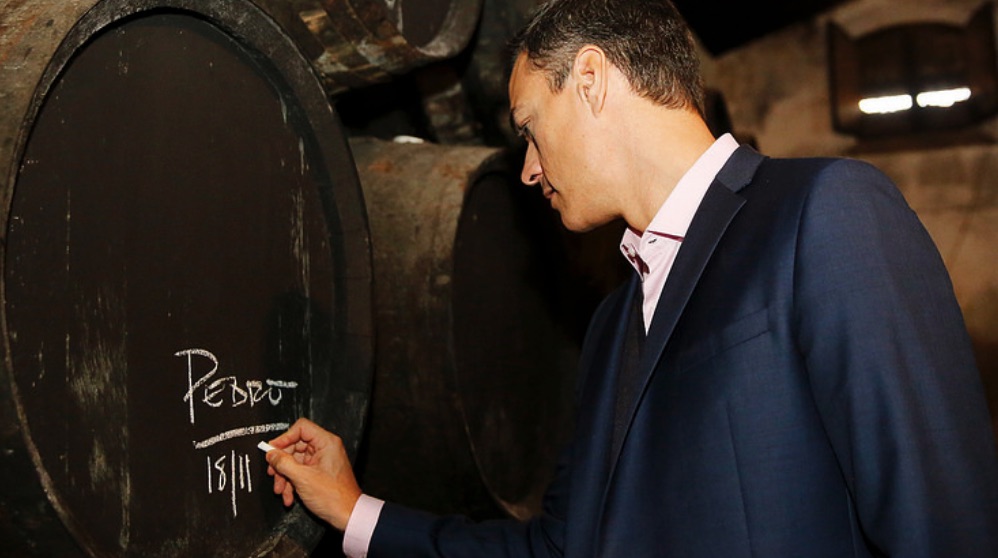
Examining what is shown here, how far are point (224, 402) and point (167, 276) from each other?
0.23 m

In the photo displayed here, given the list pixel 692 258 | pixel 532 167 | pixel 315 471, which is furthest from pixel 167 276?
pixel 692 258

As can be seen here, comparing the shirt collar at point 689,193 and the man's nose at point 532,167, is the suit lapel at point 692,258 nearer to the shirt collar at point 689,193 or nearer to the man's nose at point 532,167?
the shirt collar at point 689,193

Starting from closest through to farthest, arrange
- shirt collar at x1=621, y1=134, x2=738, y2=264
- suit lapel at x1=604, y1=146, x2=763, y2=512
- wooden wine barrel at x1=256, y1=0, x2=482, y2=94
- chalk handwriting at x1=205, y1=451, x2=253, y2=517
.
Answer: suit lapel at x1=604, y1=146, x2=763, y2=512, shirt collar at x1=621, y1=134, x2=738, y2=264, chalk handwriting at x1=205, y1=451, x2=253, y2=517, wooden wine barrel at x1=256, y1=0, x2=482, y2=94

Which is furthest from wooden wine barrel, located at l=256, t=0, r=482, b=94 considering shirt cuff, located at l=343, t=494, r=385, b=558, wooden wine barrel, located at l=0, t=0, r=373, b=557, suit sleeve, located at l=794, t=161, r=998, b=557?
suit sleeve, located at l=794, t=161, r=998, b=557

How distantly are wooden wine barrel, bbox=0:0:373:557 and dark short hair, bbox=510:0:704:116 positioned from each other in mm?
462

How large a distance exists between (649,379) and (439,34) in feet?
4.09

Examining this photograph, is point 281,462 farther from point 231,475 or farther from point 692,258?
point 692,258

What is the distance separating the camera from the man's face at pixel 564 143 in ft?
4.95

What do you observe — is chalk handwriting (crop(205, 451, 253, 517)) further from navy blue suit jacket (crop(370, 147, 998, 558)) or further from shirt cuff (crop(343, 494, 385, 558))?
navy blue suit jacket (crop(370, 147, 998, 558))

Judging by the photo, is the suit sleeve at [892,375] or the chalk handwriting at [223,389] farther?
the chalk handwriting at [223,389]

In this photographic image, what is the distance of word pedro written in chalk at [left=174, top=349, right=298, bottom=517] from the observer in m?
1.46

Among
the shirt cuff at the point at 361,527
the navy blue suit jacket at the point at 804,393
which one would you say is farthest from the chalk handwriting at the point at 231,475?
the navy blue suit jacket at the point at 804,393

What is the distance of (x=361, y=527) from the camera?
1.78m

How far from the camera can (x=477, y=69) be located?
2939 mm
